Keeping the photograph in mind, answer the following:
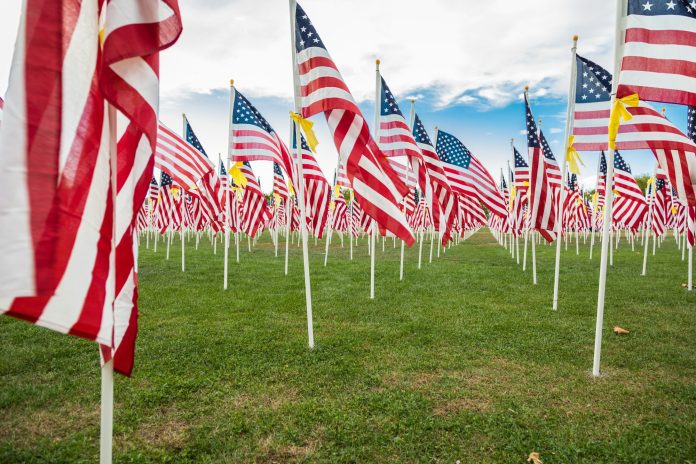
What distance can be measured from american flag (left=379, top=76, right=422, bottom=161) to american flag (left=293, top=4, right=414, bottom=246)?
371cm

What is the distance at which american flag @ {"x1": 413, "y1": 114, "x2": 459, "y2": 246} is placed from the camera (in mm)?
12305

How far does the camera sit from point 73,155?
2.54 meters

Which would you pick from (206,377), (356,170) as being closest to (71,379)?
(206,377)

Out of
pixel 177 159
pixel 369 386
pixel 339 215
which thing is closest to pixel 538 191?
pixel 369 386

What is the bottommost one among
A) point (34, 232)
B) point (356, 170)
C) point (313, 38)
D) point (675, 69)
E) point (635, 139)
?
point (34, 232)

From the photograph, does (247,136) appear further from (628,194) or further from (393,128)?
(628,194)

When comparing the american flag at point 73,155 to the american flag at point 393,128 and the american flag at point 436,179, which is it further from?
the american flag at point 436,179

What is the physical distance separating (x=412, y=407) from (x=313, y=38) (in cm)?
544

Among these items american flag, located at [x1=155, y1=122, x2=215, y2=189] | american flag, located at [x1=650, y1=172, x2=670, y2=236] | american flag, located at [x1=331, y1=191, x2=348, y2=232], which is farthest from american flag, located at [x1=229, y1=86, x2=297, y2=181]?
american flag, located at [x1=650, y1=172, x2=670, y2=236]

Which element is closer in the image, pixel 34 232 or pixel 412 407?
pixel 34 232

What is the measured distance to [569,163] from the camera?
8.90 meters

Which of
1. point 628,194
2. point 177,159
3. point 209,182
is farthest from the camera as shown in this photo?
point 209,182

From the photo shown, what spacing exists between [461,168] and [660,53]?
31.2 ft

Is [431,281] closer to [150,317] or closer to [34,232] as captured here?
[150,317]
